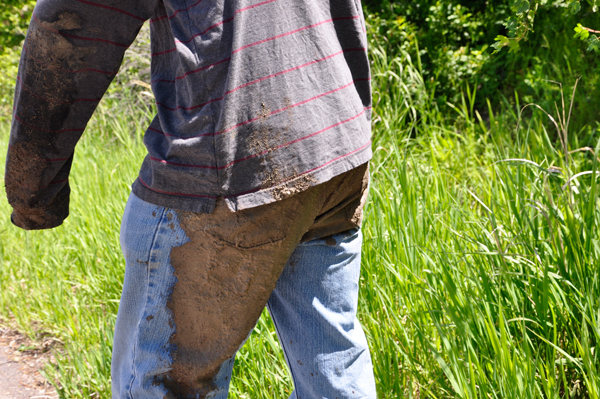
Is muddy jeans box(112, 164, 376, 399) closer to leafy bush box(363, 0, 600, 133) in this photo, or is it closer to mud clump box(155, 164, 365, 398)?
mud clump box(155, 164, 365, 398)

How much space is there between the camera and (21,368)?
117 inches

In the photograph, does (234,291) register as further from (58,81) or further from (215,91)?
(58,81)

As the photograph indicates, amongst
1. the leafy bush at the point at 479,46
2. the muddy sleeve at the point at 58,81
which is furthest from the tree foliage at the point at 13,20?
the muddy sleeve at the point at 58,81

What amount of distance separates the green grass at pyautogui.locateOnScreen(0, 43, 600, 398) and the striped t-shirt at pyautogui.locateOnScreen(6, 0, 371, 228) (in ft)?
2.22

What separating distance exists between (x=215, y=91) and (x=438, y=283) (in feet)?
3.94

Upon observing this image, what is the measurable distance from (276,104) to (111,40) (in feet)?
1.32

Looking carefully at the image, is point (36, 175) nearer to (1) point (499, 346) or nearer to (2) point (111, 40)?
(2) point (111, 40)

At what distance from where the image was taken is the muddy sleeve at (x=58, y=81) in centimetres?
117

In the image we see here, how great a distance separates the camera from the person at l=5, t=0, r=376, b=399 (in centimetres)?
115

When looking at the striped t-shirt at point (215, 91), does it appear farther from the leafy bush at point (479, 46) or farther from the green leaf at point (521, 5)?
the leafy bush at point (479, 46)

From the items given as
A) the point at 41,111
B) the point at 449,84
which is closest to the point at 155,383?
the point at 41,111

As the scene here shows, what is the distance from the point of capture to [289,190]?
1182 mm

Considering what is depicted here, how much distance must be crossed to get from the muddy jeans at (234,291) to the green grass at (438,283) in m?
0.32

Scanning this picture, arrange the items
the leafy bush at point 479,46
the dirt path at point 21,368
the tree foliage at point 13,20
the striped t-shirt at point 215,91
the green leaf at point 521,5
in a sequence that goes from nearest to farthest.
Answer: the striped t-shirt at point 215,91 → the green leaf at point 521,5 → the dirt path at point 21,368 → the leafy bush at point 479,46 → the tree foliage at point 13,20
